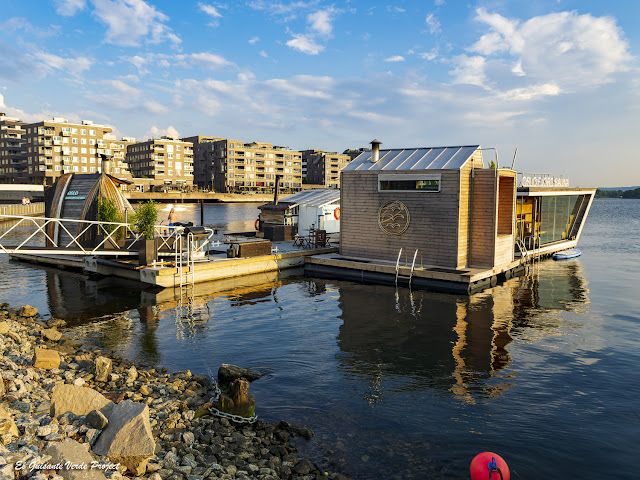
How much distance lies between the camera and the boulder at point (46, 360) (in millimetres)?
10992

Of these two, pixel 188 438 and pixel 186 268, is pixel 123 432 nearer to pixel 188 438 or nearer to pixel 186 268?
pixel 188 438

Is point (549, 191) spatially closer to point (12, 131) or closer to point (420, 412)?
point (420, 412)

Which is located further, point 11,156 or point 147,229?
point 11,156

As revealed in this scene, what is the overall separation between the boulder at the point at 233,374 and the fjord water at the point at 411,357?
335mm

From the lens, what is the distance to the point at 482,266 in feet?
78.5

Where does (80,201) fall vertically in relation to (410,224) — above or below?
above

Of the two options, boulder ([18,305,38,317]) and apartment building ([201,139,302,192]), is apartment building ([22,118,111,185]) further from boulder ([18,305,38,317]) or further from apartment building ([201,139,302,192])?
boulder ([18,305,38,317])

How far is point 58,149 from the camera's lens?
11644 centimetres

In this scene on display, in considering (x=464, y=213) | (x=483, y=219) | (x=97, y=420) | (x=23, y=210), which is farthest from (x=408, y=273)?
(x=23, y=210)

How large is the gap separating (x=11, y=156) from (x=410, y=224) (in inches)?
5425

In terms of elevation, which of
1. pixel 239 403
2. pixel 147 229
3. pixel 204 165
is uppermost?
pixel 204 165

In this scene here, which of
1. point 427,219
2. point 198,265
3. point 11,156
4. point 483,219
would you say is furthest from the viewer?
point 11,156

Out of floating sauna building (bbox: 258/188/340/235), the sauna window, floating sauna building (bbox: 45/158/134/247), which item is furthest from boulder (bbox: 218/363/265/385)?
floating sauna building (bbox: 258/188/340/235)

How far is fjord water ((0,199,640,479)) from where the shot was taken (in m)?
8.92
